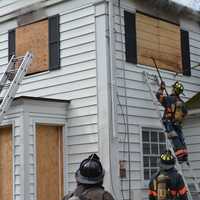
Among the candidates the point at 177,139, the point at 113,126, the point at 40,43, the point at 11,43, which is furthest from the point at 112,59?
the point at 11,43

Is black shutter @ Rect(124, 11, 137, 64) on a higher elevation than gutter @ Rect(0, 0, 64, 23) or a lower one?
lower

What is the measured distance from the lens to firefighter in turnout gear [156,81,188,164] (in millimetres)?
11328

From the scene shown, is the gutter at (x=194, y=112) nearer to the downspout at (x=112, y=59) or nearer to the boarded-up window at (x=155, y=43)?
the boarded-up window at (x=155, y=43)

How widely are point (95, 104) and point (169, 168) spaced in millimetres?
3595

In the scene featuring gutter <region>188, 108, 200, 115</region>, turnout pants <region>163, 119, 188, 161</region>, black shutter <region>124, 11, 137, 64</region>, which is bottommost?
turnout pants <region>163, 119, 188, 161</region>

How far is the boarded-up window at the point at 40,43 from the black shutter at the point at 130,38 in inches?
65.1

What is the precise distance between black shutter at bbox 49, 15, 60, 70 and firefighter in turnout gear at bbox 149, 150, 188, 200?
4.96m

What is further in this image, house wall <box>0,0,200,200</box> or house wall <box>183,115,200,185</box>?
house wall <box>183,115,200,185</box>

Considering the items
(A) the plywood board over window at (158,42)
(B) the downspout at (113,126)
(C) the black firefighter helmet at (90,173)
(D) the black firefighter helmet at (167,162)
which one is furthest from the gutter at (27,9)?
(C) the black firefighter helmet at (90,173)

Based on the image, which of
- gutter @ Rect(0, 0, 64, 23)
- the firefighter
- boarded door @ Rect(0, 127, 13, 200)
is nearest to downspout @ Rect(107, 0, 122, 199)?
gutter @ Rect(0, 0, 64, 23)

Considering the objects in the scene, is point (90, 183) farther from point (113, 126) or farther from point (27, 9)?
point (27, 9)

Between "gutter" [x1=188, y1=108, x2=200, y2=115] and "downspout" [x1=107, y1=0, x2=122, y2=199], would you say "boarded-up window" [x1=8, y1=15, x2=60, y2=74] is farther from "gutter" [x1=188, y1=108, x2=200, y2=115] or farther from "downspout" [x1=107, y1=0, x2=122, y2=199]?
"gutter" [x1=188, y1=108, x2=200, y2=115]

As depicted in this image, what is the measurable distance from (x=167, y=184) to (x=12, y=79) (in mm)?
5088

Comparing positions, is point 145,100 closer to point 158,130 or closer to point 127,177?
point 158,130
